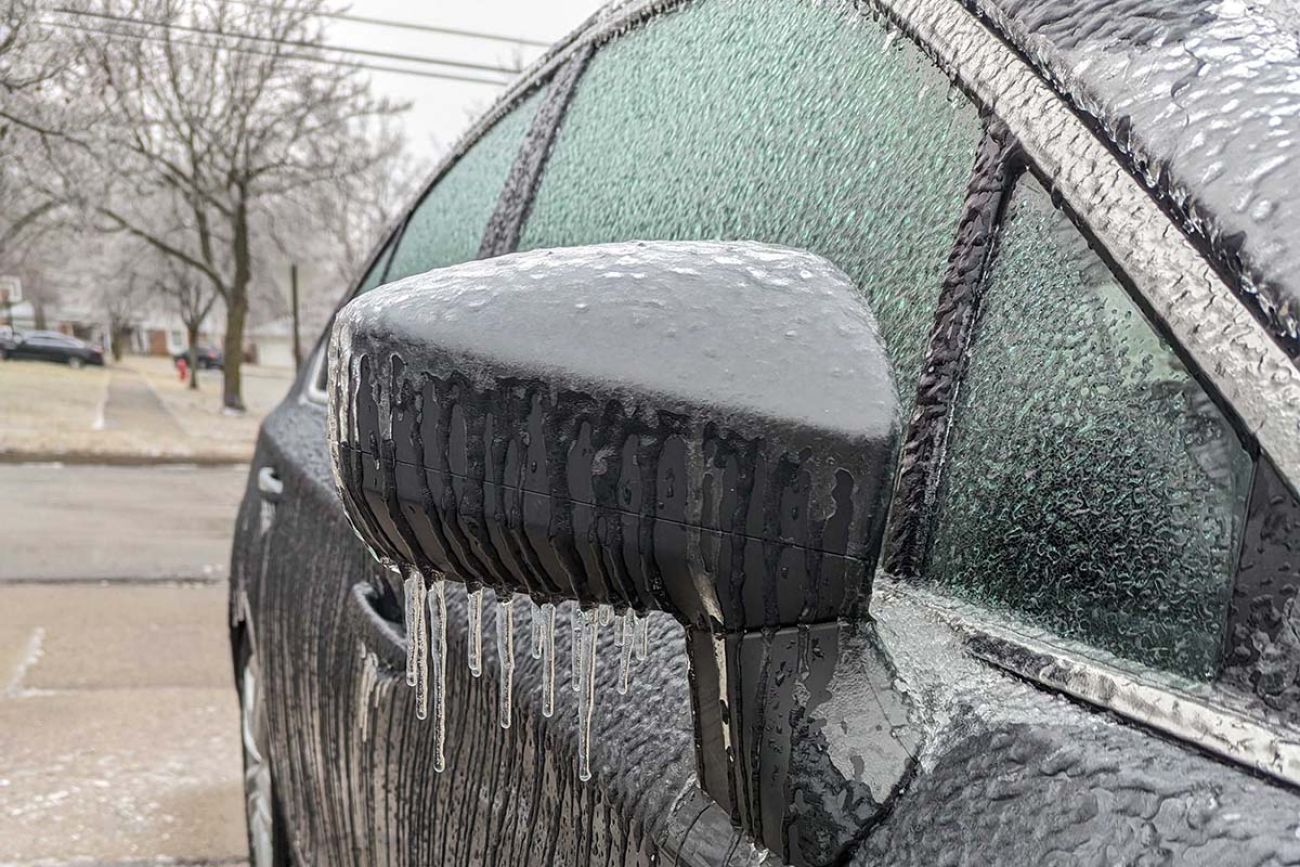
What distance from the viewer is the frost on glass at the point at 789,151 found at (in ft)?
2.95

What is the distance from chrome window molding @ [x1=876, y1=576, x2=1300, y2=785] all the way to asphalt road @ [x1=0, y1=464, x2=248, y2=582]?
624cm

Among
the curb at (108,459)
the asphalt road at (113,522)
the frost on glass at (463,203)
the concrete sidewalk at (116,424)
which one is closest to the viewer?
the frost on glass at (463,203)

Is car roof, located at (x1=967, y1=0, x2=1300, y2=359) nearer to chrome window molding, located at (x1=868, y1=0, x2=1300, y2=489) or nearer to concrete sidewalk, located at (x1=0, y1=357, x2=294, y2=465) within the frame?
chrome window molding, located at (x1=868, y1=0, x2=1300, y2=489)

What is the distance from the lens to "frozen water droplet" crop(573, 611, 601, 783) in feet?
2.62

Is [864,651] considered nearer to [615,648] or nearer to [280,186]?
[615,648]

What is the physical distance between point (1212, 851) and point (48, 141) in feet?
24.7

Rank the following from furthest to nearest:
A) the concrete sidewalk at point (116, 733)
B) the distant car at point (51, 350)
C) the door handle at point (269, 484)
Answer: the distant car at point (51, 350), the concrete sidewalk at point (116, 733), the door handle at point (269, 484)

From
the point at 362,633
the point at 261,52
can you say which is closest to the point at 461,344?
the point at 362,633

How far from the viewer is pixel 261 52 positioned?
51.3ft

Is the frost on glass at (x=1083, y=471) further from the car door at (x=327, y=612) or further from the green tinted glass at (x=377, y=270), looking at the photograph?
the green tinted glass at (x=377, y=270)

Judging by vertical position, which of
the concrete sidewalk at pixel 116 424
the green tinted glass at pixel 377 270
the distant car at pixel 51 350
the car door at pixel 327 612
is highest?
the green tinted glass at pixel 377 270

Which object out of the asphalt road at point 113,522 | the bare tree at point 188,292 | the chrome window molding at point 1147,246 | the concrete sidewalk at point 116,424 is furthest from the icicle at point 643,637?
the bare tree at point 188,292

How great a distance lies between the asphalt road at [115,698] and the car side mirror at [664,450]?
282 cm

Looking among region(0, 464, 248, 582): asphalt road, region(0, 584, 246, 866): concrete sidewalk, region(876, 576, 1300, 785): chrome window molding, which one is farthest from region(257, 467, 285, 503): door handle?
region(0, 464, 248, 582): asphalt road
